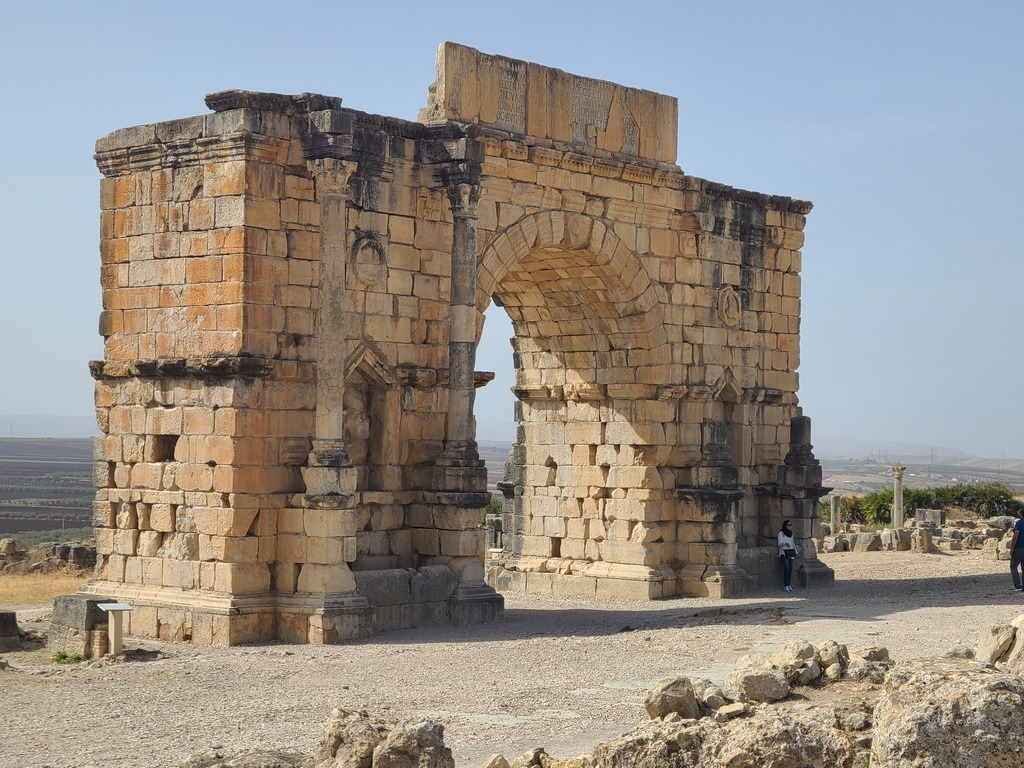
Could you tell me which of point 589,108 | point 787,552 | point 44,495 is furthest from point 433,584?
point 44,495

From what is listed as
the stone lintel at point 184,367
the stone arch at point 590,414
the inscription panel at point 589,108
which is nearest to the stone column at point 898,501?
the stone arch at point 590,414

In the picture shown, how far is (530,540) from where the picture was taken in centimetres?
1897

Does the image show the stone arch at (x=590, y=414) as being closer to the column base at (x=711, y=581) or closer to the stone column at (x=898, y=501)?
the column base at (x=711, y=581)

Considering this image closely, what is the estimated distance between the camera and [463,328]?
50.0 feet

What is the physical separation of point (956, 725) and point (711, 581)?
1143cm

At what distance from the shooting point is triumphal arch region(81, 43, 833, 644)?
13.8 m

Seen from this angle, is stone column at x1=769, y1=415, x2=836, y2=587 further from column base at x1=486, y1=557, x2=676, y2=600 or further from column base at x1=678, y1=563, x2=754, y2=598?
column base at x1=486, y1=557, x2=676, y2=600

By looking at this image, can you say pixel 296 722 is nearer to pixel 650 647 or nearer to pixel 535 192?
pixel 650 647

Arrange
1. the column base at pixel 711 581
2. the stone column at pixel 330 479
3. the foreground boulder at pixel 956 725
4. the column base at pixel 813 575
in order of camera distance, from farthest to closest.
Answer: the column base at pixel 813 575 → the column base at pixel 711 581 → the stone column at pixel 330 479 → the foreground boulder at pixel 956 725

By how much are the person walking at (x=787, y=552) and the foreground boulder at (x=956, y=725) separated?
12.3m

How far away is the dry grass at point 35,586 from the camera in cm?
1839

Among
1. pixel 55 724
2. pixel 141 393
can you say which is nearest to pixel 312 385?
pixel 141 393

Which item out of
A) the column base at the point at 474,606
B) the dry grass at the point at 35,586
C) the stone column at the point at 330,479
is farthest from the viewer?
the dry grass at the point at 35,586

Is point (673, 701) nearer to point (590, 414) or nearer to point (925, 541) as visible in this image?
point (590, 414)
